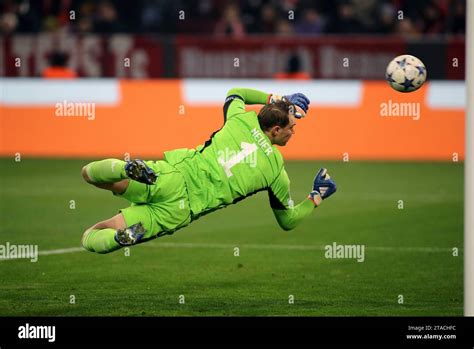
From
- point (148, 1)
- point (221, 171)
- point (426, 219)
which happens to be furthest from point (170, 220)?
point (148, 1)

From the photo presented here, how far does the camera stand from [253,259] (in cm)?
1147

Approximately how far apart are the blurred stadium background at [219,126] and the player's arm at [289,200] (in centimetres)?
75

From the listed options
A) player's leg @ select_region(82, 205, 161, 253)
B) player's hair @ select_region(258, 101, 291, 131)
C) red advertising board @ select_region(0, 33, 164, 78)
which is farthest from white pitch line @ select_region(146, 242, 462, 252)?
red advertising board @ select_region(0, 33, 164, 78)

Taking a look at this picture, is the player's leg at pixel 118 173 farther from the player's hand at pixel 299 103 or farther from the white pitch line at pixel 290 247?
the white pitch line at pixel 290 247

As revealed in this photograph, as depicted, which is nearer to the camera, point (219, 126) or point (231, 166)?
point (231, 166)

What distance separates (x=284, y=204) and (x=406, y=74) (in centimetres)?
181

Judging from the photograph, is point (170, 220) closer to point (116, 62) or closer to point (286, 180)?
point (286, 180)

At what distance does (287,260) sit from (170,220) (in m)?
2.89

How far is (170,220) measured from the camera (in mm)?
8812

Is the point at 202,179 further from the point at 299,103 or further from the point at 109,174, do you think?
the point at 299,103

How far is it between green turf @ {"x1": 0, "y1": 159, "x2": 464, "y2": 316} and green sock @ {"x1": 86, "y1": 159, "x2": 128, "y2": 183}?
3.75ft

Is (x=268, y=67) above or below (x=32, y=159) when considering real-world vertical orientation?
above

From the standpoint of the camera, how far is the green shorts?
871 centimetres

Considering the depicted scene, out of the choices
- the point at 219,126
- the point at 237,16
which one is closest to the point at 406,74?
the point at 219,126
